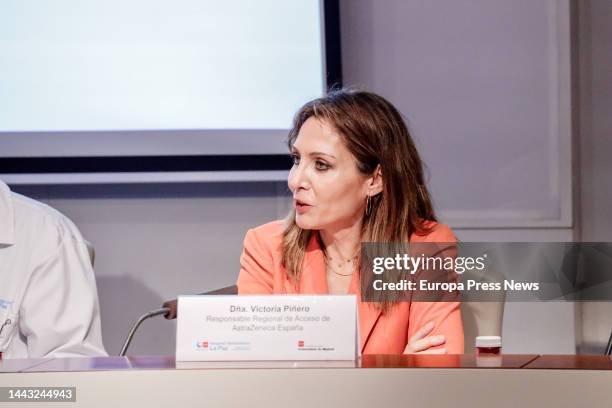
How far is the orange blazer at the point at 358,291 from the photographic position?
1.88 m

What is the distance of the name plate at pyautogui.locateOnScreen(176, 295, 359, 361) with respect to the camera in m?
1.14

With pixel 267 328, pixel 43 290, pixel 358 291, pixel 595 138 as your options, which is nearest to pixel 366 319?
pixel 358 291

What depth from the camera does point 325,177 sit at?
209 cm

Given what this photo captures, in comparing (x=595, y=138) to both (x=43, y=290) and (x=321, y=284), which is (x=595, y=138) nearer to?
(x=321, y=284)

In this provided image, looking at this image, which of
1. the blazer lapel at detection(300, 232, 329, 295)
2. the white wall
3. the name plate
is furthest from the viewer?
the white wall

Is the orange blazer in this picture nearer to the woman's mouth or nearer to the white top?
the woman's mouth

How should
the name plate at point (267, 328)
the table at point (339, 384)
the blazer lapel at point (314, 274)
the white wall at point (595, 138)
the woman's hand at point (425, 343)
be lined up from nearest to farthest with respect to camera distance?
the table at point (339, 384), the name plate at point (267, 328), the woman's hand at point (425, 343), the blazer lapel at point (314, 274), the white wall at point (595, 138)

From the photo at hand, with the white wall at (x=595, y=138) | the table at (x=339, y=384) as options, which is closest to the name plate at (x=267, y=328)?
the table at (x=339, y=384)

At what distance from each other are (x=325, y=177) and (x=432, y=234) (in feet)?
0.89

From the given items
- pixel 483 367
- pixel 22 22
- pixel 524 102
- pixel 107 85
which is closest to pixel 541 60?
pixel 524 102

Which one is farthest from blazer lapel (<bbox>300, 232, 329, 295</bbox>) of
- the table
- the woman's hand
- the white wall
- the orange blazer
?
the white wall

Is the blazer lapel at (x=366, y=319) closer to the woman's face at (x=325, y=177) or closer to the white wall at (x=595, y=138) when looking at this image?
the woman's face at (x=325, y=177)

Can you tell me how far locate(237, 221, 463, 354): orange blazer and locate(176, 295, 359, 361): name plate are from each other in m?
0.74

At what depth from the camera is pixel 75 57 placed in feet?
10.8
